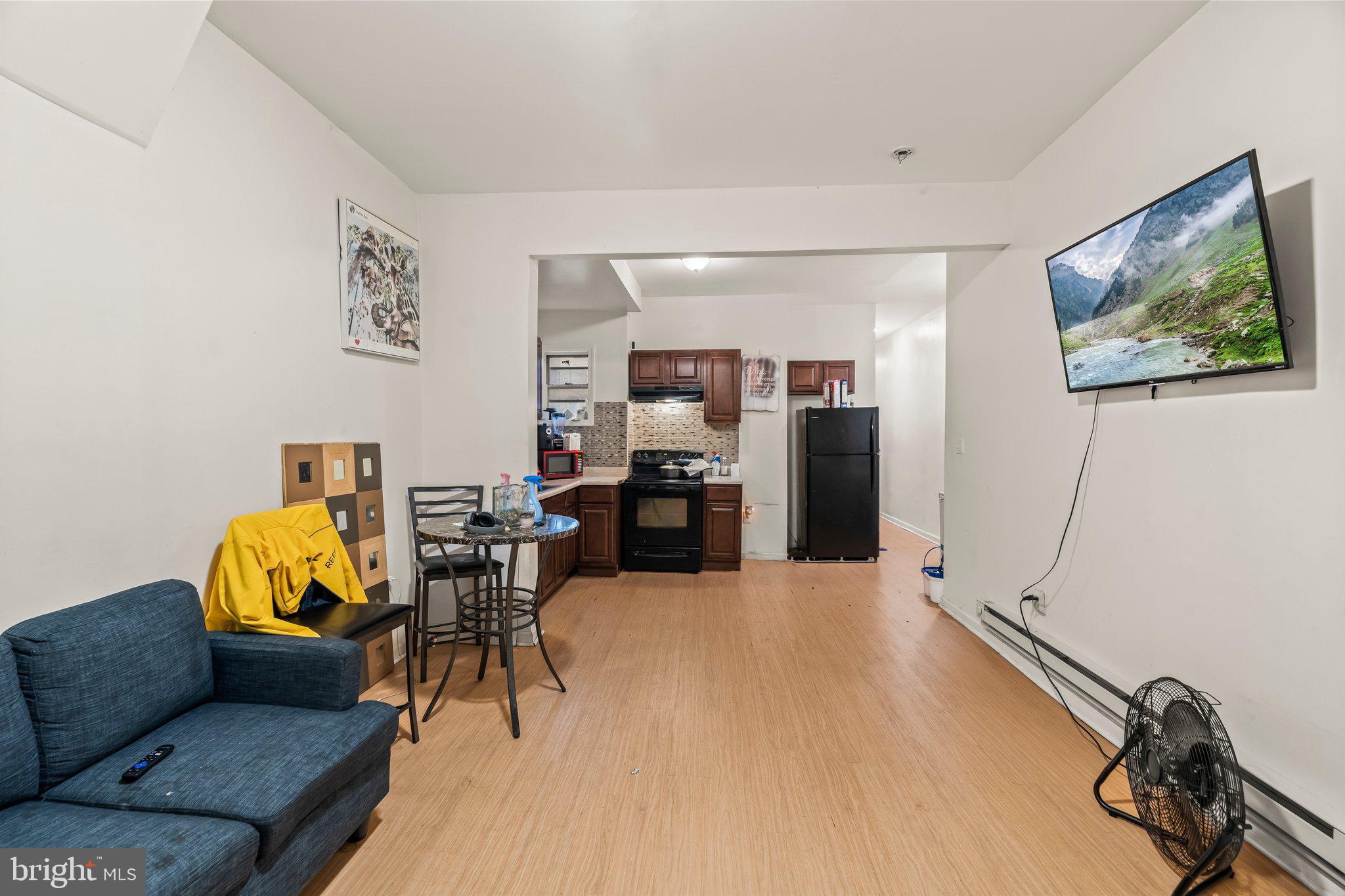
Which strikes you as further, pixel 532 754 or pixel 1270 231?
pixel 532 754

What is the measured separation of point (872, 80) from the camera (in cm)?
223

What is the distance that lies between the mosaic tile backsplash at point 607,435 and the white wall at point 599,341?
12 centimetres

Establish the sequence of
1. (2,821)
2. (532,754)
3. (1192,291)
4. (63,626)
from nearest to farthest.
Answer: (2,821) < (63,626) < (1192,291) < (532,754)

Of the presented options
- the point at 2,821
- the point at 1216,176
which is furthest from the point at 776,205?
the point at 2,821

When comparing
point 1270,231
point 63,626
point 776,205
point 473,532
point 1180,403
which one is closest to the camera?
point 63,626

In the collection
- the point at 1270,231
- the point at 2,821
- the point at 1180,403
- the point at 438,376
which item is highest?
the point at 1270,231

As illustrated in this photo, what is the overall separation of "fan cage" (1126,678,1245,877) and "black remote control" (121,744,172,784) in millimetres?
2715

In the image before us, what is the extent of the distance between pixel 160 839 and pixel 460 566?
1.73m

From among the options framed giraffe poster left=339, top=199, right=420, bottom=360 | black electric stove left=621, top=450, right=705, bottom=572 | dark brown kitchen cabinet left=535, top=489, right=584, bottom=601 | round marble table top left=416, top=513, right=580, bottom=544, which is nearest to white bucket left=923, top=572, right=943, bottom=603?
black electric stove left=621, top=450, right=705, bottom=572

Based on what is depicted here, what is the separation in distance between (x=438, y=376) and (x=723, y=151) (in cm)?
217

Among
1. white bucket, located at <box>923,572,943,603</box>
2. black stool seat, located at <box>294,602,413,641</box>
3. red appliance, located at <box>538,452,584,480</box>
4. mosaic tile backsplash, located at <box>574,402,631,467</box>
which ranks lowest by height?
white bucket, located at <box>923,572,943,603</box>

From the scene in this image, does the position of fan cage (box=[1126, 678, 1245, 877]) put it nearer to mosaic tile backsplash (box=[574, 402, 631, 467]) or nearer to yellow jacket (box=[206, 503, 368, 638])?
yellow jacket (box=[206, 503, 368, 638])

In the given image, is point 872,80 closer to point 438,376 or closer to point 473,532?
point 473,532

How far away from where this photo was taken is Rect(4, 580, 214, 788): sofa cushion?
1295 mm
